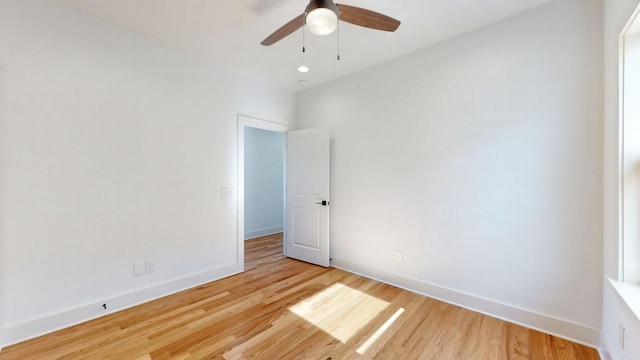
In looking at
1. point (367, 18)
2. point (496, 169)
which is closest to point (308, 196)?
point (496, 169)

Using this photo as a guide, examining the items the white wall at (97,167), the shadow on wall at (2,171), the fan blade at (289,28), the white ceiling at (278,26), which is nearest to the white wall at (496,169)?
the white ceiling at (278,26)

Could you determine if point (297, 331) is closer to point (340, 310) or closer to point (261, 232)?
point (340, 310)

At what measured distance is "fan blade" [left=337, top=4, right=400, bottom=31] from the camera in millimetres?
1624

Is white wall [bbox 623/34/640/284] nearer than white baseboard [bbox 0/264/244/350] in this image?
Yes

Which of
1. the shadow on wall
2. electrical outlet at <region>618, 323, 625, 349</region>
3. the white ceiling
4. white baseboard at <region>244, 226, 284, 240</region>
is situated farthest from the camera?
white baseboard at <region>244, 226, 284, 240</region>

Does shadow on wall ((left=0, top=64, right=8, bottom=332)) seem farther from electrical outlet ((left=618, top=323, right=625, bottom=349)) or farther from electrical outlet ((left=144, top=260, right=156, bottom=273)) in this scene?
electrical outlet ((left=618, top=323, right=625, bottom=349))

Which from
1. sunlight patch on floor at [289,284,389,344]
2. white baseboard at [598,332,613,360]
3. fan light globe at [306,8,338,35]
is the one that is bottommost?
sunlight patch on floor at [289,284,389,344]

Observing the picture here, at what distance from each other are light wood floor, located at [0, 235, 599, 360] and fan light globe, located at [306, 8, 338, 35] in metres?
2.22

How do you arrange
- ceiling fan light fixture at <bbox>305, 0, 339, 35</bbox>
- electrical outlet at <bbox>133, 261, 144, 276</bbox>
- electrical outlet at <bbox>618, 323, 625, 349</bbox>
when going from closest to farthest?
ceiling fan light fixture at <bbox>305, 0, 339, 35</bbox>, electrical outlet at <bbox>618, 323, 625, 349</bbox>, electrical outlet at <bbox>133, 261, 144, 276</bbox>

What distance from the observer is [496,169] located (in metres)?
2.31

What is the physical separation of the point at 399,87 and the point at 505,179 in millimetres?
1514

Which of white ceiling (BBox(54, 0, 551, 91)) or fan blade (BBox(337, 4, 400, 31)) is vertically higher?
white ceiling (BBox(54, 0, 551, 91))

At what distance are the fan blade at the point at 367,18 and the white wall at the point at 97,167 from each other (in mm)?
2131

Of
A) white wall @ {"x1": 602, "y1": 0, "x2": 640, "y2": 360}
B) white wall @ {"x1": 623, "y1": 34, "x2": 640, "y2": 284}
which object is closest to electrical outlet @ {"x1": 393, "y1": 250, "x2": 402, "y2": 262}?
white wall @ {"x1": 602, "y1": 0, "x2": 640, "y2": 360}
